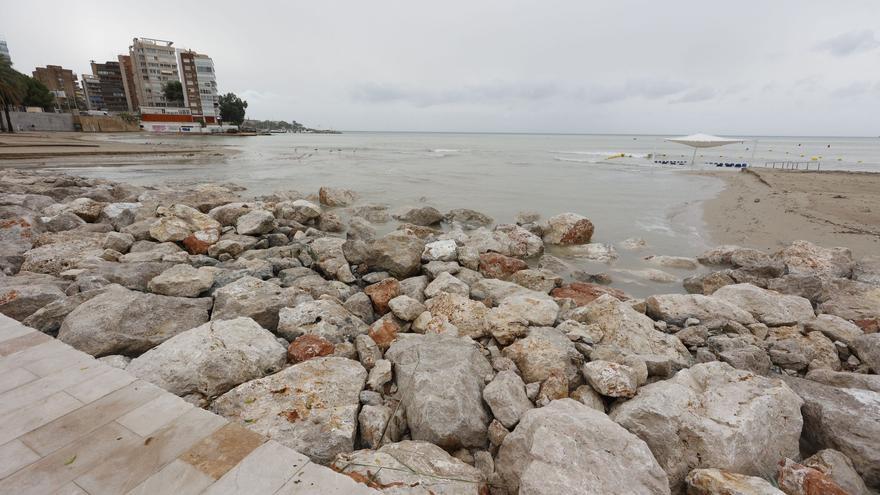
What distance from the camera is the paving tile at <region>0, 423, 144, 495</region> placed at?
83.8 inches

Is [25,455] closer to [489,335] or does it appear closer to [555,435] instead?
[555,435]

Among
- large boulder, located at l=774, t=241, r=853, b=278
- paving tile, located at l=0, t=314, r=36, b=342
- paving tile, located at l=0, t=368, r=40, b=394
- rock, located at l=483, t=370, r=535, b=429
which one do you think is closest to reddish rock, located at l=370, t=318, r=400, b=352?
rock, located at l=483, t=370, r=535, b=429

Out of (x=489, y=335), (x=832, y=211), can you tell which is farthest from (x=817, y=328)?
(x=832, y=211)

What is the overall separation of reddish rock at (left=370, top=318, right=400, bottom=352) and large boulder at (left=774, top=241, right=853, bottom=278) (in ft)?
24.9

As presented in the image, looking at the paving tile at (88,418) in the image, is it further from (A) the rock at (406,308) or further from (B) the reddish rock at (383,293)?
(B) the reddish rock at (383,293)

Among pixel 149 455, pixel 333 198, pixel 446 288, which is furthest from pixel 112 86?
pixel 149 455

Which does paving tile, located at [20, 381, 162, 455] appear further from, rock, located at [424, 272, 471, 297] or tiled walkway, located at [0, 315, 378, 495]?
rock, located at [424, 272, 471, 297]

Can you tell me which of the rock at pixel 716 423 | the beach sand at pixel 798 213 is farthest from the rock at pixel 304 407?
the beach sand at pixel 798 213

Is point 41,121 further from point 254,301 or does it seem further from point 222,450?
point 222,450

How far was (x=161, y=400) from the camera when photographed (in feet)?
9.04

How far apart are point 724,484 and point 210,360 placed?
3968 mm

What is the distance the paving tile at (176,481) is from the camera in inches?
83.0

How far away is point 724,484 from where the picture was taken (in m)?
2.52

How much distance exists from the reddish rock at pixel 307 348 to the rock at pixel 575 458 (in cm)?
204
